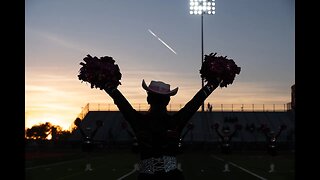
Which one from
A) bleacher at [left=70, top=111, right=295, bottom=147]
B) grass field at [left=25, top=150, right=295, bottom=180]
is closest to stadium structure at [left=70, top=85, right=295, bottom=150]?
bleacher at [left=70, top=111, right=295, bottom=147]

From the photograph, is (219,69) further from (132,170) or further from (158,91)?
(132,170)

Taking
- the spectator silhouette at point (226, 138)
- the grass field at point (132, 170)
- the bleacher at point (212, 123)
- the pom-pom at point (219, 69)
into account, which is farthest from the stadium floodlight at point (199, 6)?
the pom-pom at point (219, 69)

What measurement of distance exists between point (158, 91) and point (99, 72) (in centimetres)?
52

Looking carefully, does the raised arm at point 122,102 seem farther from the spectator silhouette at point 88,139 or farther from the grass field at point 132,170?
the spectator silhouette at point 88,139

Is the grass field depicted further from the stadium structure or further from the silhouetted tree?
the silhouetted tree

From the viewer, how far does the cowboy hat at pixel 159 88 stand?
5100mm

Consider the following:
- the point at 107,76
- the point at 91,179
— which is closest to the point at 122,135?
the point at 91,179

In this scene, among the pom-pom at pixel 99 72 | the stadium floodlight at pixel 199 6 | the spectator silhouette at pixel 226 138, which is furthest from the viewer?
the stadium floodlight at pixel 199 6

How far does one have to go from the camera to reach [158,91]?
5.09 meters

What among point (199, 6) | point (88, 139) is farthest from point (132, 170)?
point (199, 6)

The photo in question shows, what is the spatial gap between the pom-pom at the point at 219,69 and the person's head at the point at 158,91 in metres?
0.33

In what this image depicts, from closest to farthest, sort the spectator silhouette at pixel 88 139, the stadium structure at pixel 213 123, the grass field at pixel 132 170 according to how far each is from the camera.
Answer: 1. the grass field at pixel 132 170
2. the spectator silhouette at pixel 88 139
3. the stadium structure at pixel 213 123

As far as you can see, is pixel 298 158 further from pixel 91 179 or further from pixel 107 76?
pixel 91 179

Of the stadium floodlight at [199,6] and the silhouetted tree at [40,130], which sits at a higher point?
the stadium floodlight at [199,6]
